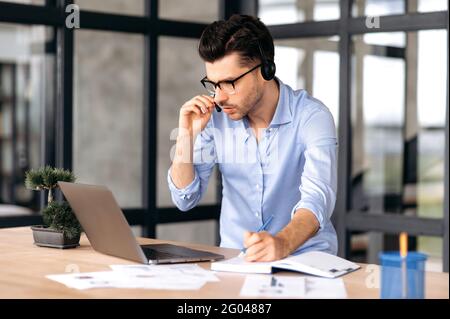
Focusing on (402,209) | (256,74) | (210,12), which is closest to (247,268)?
(256,74)

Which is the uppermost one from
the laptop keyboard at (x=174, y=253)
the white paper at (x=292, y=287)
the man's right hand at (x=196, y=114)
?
the man's right hand at (x=196, y=114)

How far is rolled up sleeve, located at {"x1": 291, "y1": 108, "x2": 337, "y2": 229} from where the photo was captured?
266 centimetres

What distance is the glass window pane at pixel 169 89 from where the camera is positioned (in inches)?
205

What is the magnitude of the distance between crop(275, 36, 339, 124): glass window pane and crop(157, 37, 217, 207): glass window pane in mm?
600

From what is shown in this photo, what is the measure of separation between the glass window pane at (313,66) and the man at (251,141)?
1.89 meters

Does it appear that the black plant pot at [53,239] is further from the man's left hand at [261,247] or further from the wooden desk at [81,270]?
the man's left hand at [261,247]

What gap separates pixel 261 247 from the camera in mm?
2328

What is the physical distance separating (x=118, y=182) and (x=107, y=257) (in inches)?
102

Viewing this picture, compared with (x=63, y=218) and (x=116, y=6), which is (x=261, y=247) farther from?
(x=116, y=6)

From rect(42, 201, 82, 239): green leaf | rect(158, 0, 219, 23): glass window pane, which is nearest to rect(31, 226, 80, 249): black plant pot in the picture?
rect(42, 201, 82, 239): green leaf

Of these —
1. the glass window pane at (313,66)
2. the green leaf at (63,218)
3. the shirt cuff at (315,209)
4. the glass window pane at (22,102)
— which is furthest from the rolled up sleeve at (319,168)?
the glass window pane at (22,102)

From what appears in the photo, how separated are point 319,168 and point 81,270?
35.5 inches

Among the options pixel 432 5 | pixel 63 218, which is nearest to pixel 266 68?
pixel 63 218
